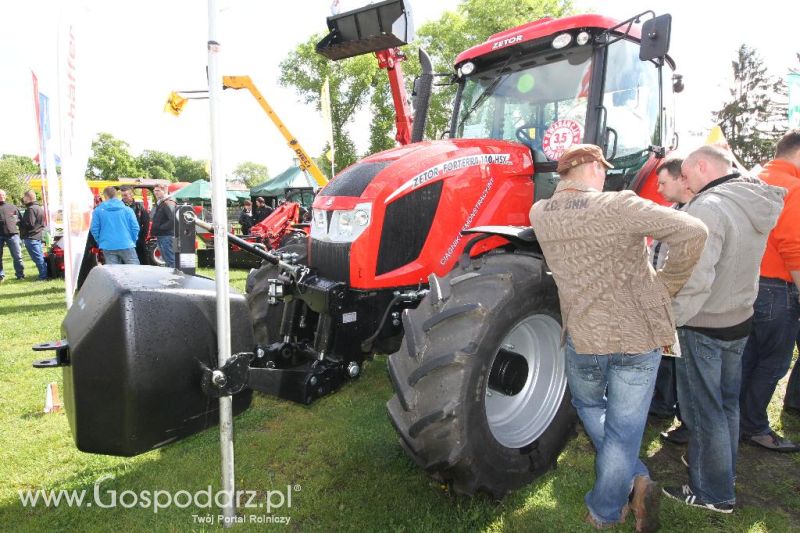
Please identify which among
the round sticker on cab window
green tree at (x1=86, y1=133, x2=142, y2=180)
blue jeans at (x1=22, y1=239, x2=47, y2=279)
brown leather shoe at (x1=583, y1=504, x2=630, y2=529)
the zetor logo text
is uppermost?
green tree at (x1=86, y1=133, x2=142, y2=180)

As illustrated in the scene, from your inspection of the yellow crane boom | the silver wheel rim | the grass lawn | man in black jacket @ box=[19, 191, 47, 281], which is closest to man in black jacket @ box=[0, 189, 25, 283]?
man in black jacket @ box=[19, 191, 47, 281]

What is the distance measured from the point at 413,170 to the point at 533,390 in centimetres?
147

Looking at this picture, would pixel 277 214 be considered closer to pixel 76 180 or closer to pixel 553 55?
pixel 76 180

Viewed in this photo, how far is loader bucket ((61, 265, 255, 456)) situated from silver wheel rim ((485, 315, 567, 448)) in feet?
5.07

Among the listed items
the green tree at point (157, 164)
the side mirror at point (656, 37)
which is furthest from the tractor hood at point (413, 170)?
the green tree at point (157, 164)

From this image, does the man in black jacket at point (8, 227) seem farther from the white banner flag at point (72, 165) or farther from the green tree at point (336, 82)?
the green tree at point (336, 82)

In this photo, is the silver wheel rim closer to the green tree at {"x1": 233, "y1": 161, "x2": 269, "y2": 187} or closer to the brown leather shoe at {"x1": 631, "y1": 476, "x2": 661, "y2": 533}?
the brown leather shoe at {"x1": 631, "y1": 476, "x2": 661, "y2": 533}

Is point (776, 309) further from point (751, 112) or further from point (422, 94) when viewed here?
point (751, 112)

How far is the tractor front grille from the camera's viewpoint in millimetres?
2928

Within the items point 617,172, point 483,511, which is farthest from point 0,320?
point 617,172

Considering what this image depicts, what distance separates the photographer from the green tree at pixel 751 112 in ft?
115

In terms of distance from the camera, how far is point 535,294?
2.62 meters

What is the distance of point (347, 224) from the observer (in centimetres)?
298

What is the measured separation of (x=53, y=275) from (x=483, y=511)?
11.8m
